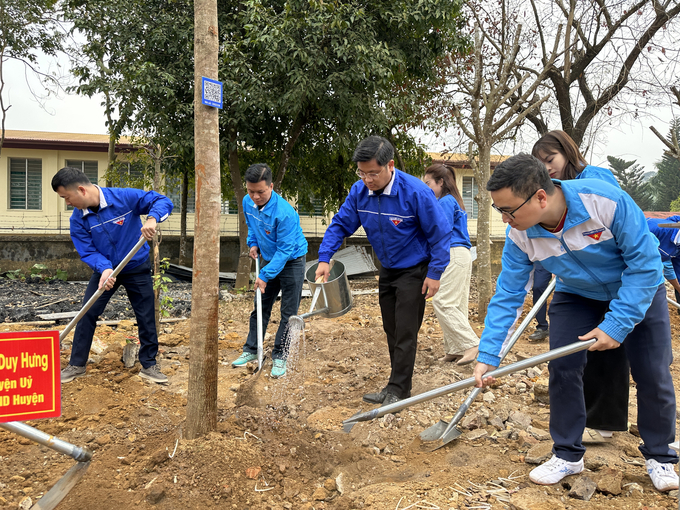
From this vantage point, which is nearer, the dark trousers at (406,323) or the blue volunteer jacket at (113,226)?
the dark trousers at (406,323)

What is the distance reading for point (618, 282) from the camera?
235cm

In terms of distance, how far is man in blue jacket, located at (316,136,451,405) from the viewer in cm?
344

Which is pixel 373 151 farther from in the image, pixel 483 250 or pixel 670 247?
pixel 483 250

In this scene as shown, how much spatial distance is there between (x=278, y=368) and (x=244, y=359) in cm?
47

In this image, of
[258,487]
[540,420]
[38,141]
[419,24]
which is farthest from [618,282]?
[38,141]

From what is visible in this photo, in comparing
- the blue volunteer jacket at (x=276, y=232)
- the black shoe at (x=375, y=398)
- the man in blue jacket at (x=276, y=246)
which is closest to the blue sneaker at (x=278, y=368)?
the man in blue jacket at (x=276, y=246)

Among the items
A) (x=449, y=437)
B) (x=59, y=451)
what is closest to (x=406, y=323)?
(x=449, y=437)

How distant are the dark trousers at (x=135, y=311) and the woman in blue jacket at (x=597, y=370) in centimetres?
319

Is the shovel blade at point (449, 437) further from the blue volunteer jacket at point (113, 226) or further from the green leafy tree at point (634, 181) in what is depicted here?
the green leafy tree at point (634, 181)

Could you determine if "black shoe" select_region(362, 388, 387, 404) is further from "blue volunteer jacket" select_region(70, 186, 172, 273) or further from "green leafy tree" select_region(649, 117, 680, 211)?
"green leafy tree" select_region(649, 117, 680, 211)

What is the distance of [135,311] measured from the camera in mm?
4332

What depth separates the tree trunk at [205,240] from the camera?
2779mm

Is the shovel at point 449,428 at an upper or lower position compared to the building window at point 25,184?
lower

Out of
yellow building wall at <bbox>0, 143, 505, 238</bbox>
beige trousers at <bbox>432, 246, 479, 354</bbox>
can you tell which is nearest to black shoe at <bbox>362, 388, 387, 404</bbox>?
beige trousers at <bbox>432, 246, 479, 354</bbox>
